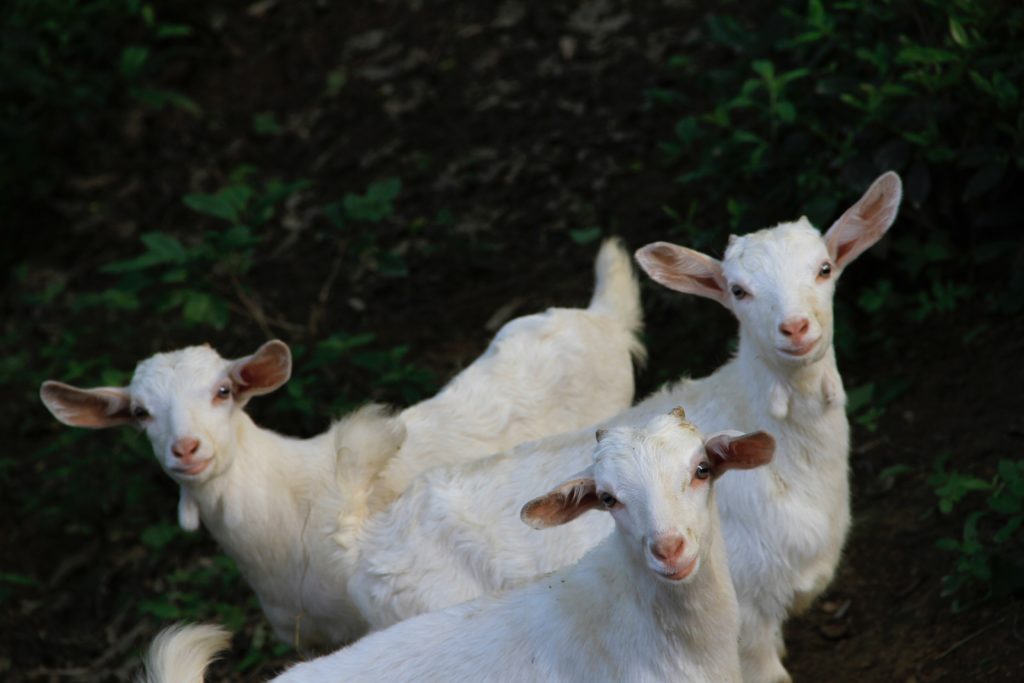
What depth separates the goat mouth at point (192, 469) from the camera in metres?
4.91

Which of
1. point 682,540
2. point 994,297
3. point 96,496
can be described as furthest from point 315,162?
point 682,540

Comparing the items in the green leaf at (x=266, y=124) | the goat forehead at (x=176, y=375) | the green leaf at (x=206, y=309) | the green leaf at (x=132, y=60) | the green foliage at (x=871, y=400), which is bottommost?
the green leaf at (x=266, y=124)

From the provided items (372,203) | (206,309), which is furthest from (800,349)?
(206,309)

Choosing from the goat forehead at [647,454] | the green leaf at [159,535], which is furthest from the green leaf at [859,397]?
the green leaf at [159,535]

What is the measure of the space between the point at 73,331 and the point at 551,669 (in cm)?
553

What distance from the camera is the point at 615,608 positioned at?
11.9 feet

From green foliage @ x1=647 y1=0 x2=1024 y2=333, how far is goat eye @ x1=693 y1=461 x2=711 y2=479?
2.73 meters

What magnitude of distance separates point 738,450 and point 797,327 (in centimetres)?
65

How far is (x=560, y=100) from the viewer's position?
27.1 feet

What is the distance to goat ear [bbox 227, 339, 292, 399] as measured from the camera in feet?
16.9

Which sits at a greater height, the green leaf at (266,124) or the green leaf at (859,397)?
the green leaf at (859,397)

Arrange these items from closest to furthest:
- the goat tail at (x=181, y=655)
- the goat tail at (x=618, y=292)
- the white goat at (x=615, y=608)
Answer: the white goat at (x=615, y=608), the goat tail at (x=181, y=655), the goat tail at (x=618, y=292)

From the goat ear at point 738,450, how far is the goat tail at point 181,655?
155cm

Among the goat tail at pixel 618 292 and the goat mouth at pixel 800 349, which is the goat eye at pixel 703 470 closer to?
the goat mouth at pixel 800 349
